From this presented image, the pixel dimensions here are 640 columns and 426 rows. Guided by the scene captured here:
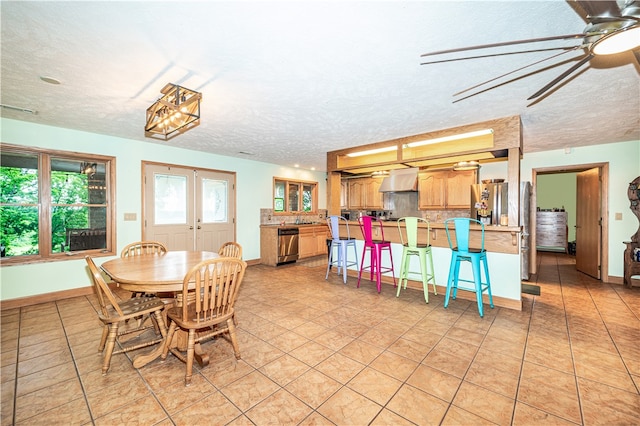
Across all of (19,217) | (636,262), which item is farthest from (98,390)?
(636,262)

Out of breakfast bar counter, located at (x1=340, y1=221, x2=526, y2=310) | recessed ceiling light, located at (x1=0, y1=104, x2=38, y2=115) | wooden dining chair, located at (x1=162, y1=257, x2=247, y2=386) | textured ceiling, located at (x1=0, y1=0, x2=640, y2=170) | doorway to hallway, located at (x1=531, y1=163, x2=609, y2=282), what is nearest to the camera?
textured ceiling, located at (x1=0, y1=0, x2=640, y2=170)

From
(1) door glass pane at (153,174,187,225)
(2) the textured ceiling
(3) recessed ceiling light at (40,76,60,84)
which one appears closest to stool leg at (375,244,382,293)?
(2) the textured ceiling

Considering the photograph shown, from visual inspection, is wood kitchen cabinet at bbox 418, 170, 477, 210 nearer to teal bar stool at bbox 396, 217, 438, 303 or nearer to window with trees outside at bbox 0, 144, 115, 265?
teal bar stool at bbox 396, 217, 438, 303

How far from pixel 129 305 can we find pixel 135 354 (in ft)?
1.53

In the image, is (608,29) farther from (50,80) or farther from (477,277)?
(50,80)

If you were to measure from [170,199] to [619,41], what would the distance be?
569 cm

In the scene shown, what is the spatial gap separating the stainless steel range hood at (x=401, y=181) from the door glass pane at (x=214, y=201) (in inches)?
152

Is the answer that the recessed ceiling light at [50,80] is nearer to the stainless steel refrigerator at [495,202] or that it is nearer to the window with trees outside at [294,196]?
the window with trees outside at [294,196]

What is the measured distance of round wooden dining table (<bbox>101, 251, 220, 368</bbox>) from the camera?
6.34 ft

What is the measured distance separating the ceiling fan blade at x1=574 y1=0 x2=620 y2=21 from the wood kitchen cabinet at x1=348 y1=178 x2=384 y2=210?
19.5ft

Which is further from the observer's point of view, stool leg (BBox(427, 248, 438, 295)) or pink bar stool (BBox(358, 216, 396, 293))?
pink bar stool (BBox(358, 216, 396, 293))

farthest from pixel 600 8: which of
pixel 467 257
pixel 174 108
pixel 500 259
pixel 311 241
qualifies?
pixel 311 241

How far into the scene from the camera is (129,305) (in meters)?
2.25

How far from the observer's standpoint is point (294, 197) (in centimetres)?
743
